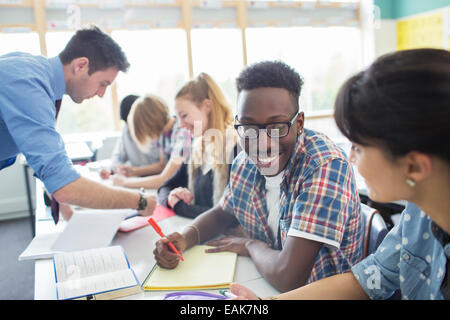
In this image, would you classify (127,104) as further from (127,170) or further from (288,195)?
(288,195)

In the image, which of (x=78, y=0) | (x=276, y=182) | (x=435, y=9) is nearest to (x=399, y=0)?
(x=435, y=9)

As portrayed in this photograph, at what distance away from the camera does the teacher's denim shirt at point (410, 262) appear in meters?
0.72

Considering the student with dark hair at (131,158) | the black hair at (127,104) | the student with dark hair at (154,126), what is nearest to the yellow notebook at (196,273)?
the student with dark hair at (154,126)

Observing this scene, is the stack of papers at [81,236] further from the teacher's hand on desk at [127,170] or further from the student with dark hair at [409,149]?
the teacher's hand on desk at [127,170]

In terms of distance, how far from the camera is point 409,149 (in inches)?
22.9

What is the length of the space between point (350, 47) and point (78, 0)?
4037 mm

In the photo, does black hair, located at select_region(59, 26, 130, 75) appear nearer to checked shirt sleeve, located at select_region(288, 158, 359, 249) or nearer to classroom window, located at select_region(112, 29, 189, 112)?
checked shirt sleeve, located at select_region(288, 158, 359, 249)

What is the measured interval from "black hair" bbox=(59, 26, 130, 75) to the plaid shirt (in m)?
0.96

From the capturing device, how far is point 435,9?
15.8ft

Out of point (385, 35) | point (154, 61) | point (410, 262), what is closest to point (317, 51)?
point (385, 35)

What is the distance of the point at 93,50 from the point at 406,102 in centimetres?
148

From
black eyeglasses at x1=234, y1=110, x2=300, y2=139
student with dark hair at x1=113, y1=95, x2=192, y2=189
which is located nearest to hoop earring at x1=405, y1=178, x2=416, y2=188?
black eyeglasses at x1=234, y1=110, x2=300, y2=139

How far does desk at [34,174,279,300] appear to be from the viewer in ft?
3.16

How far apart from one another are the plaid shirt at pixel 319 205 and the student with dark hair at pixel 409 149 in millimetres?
171
